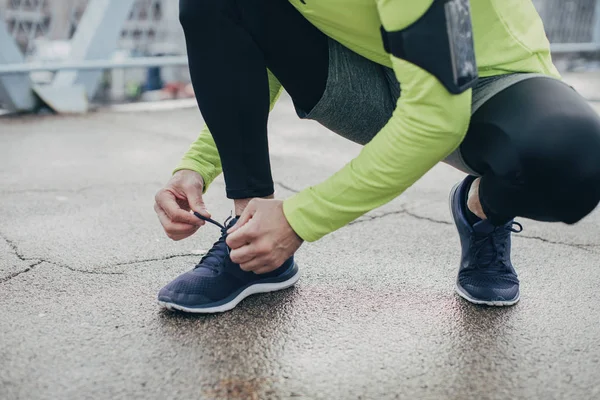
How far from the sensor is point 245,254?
0.97 metres

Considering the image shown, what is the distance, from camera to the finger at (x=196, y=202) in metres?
1.20

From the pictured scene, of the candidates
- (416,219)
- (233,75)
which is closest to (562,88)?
(233,75)

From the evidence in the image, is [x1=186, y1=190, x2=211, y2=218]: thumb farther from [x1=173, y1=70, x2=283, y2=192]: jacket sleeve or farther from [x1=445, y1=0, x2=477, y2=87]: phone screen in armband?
[x1=445, y1=0, x2=477, y2=87]: phone screen in armband

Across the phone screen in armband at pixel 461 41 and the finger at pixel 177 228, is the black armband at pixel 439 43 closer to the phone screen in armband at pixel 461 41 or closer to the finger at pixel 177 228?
the phone screen in armband at pixel 461 41

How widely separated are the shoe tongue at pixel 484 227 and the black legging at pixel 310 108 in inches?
4.3

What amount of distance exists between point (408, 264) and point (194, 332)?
1.90 feet

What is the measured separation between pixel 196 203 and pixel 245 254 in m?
0.29

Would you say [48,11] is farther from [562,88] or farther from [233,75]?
[562,88]

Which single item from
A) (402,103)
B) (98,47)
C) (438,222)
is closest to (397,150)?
(402,103)

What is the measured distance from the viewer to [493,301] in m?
1.25

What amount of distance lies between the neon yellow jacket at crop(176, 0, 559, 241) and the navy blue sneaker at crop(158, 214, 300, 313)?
0.96ft

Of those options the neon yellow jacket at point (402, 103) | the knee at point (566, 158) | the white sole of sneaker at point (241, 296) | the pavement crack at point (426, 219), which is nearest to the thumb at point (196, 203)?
the white sole of sneaker at point (241, 296)

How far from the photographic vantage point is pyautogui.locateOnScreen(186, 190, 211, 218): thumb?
1.20 m

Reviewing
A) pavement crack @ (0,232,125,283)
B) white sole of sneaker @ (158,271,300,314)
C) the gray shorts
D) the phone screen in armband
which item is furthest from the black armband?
pavement crack @ (0,232,125,283)
